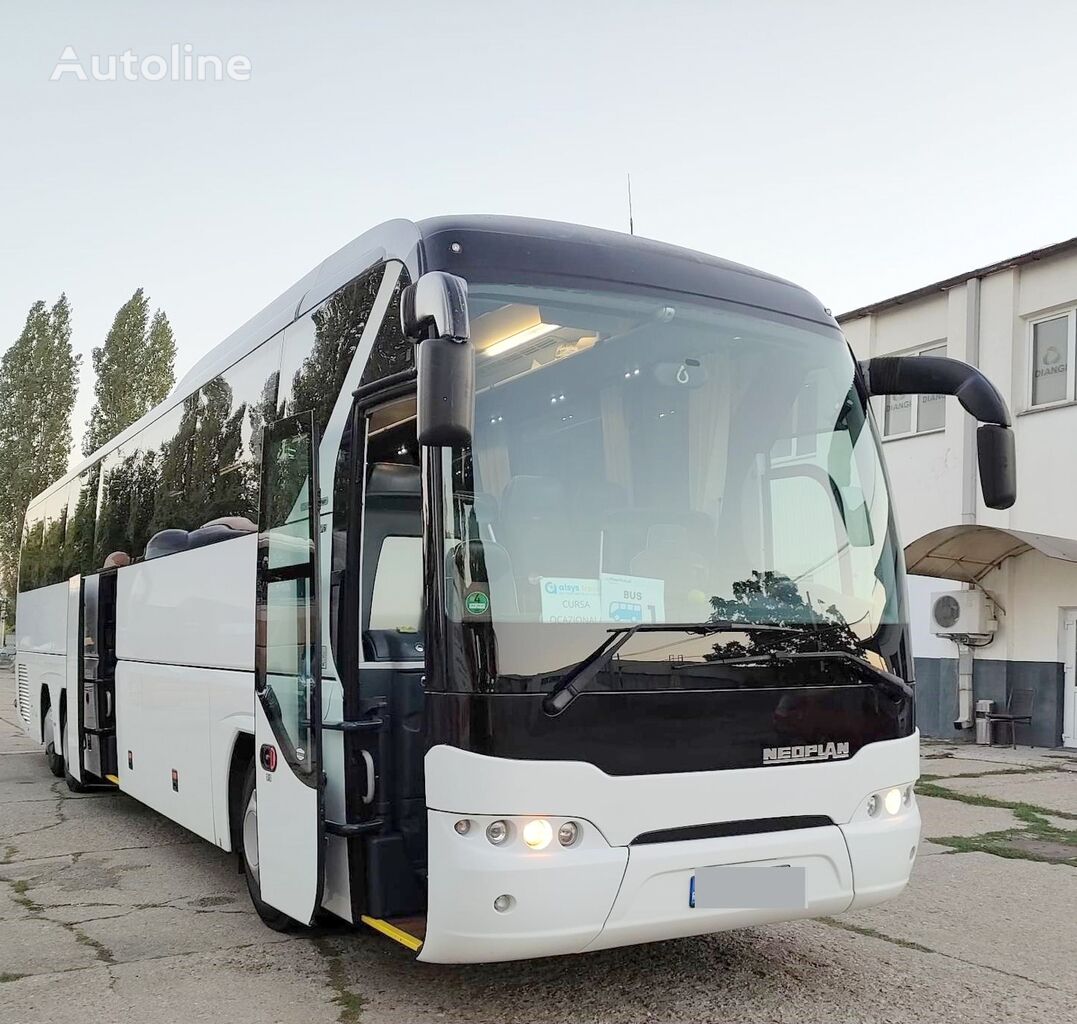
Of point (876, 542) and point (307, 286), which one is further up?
point (307, 286)

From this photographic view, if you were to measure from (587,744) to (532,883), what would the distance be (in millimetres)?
512

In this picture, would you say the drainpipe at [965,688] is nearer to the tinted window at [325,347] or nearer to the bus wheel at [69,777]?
the bus wheel at [69,777]

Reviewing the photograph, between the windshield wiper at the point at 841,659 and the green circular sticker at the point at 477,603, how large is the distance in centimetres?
90

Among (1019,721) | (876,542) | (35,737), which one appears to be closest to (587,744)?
(876,542)

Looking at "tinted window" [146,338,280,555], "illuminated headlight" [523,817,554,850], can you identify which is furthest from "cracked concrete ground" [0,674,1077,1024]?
"tinted window" [146,338,280,555]

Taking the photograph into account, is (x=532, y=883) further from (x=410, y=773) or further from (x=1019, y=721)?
(x=1019, y=721)

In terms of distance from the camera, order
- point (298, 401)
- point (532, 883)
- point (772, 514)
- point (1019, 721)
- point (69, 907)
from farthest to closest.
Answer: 1. point (1019, 721)
2. point (69, 907)
3. point (298, 401)
4. point (772, 514)
5. point (532, 883)

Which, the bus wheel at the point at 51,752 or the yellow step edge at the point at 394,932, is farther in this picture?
the bus wheel at the point at 51,752

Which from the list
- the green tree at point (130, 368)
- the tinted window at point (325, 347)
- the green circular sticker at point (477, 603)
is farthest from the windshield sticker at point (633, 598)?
the green tree at point (130, 368)

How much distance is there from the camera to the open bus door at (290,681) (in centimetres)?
493

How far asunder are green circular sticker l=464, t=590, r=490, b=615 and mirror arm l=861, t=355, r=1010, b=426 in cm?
232

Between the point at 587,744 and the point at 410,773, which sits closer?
the point at 587,744

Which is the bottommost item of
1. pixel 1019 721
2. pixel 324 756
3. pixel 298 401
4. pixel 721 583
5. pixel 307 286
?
pixel 1019 721

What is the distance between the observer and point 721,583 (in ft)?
15.2
